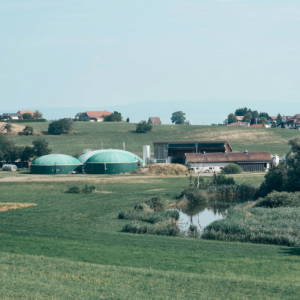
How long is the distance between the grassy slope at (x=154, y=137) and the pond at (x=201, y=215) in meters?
59.9

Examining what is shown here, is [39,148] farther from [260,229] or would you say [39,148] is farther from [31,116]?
[31,116]

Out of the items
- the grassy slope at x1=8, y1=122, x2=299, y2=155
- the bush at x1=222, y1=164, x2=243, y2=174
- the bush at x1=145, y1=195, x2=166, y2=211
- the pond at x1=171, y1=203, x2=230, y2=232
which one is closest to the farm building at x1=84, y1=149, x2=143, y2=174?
the bush at x1=222, y1=164, x2=243, y2=174

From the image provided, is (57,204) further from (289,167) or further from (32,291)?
(32,291)

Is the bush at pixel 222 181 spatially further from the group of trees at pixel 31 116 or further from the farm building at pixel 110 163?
the group of trees at pixel 31 116

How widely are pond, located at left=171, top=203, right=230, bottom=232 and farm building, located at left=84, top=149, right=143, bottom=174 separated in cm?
3426

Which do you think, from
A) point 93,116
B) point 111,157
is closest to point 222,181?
point 111,157

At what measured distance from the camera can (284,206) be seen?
36.3 m

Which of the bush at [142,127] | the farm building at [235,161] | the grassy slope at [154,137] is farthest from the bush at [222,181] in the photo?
the bush at [142,127]

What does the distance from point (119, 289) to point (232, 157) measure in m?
65.3

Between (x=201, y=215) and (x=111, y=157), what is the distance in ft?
132

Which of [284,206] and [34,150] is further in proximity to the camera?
[34,150]

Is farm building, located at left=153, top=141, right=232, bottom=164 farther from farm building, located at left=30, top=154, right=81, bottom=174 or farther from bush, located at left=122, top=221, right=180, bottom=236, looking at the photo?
bush, located at left=122, top=221, right=180, bottom=236

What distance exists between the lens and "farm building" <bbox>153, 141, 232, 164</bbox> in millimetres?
85188

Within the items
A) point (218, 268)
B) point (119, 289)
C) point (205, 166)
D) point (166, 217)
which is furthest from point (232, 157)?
point (119, 289)
